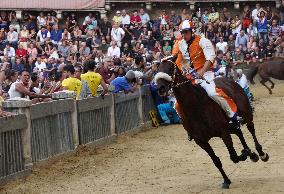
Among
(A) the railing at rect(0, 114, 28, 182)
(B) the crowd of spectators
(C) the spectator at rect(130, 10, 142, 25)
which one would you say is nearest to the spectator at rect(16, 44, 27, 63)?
(B) the crowd of spectators

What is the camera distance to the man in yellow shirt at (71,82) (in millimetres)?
15562

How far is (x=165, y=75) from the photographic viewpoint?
10359 mm

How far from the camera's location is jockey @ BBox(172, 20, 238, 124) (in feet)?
36.8

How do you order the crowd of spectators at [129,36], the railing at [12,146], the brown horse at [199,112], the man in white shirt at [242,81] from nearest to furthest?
the brown horse at [199,112] → the railing at [12,146] → the man in white shirt at [242,81] → the crowd of spectators at [129,36]

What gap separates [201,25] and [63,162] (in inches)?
734

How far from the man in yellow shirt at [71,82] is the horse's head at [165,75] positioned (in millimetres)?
5160

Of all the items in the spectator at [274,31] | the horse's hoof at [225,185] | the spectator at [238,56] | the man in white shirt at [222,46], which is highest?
the spectator at [274,31]

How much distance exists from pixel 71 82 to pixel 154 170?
3.41 m

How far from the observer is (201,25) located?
31.7 m

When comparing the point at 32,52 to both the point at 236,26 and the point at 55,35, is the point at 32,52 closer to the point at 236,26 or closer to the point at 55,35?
the point at 55,35

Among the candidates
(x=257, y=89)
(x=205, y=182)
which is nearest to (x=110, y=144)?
(x=205, y=182)

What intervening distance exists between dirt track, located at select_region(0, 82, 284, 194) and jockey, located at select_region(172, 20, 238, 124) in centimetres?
116

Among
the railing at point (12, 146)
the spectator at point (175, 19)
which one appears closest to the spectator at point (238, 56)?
the spectator at point (175, 19)

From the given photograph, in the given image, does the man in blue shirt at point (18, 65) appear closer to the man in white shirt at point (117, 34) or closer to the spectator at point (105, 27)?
the man in white shirt at point (117, 34)
